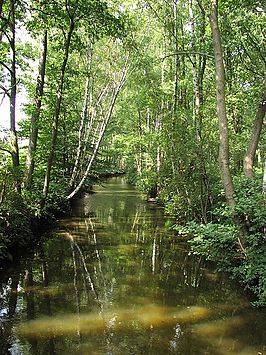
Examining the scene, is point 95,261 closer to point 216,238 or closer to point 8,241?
point 8,241

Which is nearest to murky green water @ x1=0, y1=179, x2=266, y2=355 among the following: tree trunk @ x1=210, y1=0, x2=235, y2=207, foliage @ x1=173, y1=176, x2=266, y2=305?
foliage @ x1=173, y1=176, x2=266, y2=305

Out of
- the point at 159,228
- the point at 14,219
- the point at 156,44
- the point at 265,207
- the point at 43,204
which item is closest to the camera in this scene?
the point at 265,207

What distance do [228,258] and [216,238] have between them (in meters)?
0.69

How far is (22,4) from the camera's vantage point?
10.5 metres

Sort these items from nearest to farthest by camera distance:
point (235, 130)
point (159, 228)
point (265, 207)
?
point (265, 207) → point (159, 228) → point (235, 130)

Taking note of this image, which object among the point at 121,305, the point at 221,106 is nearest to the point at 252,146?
the point at 221,106

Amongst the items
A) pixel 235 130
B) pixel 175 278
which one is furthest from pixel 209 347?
pixel 235 130

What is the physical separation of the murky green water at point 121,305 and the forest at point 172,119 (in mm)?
687

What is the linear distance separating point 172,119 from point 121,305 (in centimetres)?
843

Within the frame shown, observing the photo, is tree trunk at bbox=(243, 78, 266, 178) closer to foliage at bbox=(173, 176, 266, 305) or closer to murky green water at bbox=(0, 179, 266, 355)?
foliage at bbox=(173, 176, 266, 305)

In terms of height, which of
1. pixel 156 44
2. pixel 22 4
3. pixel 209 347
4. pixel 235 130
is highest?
pixel 156 44

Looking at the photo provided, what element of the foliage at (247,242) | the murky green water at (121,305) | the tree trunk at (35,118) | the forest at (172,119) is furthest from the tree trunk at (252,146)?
the tree trunk at (35,118)

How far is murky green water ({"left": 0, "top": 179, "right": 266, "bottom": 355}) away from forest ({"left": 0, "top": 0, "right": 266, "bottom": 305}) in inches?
27.0

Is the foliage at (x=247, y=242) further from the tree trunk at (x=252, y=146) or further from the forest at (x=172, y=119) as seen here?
the tree trunk at (x=252, y=146)
